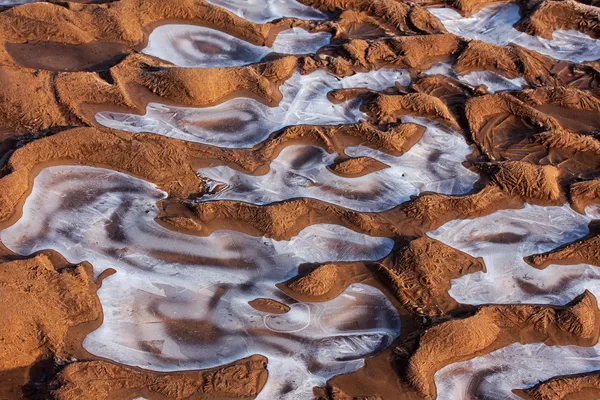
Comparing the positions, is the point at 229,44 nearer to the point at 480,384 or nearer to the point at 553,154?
the point at 553,154

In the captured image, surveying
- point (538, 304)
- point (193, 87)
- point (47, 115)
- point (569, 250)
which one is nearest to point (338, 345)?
point (538, 304)

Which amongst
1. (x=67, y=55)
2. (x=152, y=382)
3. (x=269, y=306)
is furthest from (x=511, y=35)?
(x=152, y=382)

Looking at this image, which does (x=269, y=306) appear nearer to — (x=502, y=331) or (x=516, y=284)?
(x=502, y=331)

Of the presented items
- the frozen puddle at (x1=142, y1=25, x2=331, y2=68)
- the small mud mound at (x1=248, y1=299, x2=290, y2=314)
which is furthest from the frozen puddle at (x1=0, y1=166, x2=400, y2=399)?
the frozen puddle at (x1=142, y1=25, x2=331, y2=68)

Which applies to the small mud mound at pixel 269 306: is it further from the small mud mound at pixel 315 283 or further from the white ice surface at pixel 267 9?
the white ice surface at pixel 267 9

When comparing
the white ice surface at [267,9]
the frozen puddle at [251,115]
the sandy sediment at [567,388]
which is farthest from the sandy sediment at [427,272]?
the white ice surface at [267,9]

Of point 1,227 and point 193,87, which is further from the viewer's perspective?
point 193,87
